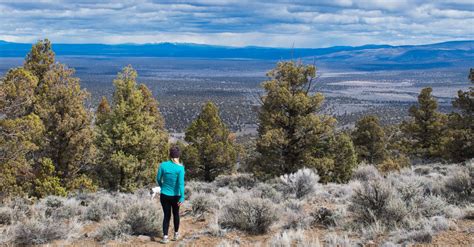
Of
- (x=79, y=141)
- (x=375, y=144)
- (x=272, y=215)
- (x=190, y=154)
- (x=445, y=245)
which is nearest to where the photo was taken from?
(x=445, y=245)

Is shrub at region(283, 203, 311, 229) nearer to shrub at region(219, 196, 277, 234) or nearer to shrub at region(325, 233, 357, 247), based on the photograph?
shrub at region(219, 196, 277, 234)

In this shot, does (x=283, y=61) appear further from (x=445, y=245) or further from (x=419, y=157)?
(x=419, y=157)

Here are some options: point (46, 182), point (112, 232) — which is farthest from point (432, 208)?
point (46, 182)

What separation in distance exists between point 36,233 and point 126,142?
12.1 meters

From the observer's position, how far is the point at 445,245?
22.6 ft

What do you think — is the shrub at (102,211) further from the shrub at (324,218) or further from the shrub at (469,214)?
the shrub at (469,214)

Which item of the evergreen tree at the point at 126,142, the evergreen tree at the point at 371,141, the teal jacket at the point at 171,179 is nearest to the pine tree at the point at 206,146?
the evergreen tree at the point at 126,142

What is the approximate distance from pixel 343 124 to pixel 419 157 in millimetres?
66856

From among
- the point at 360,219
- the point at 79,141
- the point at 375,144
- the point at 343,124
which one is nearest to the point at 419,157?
the point at 375,144

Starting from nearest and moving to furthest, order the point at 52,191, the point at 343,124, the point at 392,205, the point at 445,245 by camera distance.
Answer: the point at 445,245, the point at 392,205, the point at 52,191, the point at 343,124

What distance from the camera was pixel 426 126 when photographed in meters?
35.2

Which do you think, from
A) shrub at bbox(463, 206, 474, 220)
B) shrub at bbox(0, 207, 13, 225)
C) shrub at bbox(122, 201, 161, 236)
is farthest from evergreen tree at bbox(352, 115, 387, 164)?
shrub at bbox(0, 207, 13, 225)

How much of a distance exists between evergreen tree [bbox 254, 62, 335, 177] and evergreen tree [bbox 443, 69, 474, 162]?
412 inches

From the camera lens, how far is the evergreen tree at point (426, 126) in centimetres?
3453
